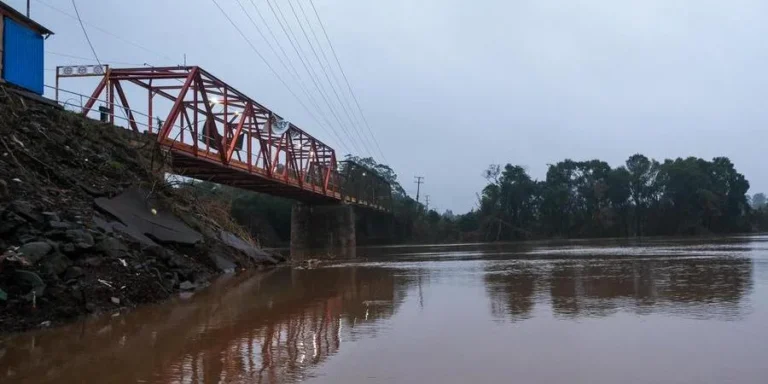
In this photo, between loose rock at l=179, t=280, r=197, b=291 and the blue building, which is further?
the blue building

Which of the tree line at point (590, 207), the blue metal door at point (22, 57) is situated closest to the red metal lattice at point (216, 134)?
the blue metal door at point (22, 57)

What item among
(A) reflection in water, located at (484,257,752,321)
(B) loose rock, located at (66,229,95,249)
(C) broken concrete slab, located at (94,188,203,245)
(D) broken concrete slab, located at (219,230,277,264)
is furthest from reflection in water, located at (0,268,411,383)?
(D) broken concrete slab, located at (219,230,277,264)

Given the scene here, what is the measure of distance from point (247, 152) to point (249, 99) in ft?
11.1

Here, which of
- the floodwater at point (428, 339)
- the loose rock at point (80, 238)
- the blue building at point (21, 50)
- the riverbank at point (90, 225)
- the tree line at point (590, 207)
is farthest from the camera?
the tree line at point (590, 207)

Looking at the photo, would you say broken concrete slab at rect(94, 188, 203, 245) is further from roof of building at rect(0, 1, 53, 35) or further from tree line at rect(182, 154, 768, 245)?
tree line at rect(182, 154, 768, 245)

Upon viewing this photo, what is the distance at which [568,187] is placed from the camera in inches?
3509

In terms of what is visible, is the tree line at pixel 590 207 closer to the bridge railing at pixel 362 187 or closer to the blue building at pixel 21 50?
the bridge railing at pixel 362 187

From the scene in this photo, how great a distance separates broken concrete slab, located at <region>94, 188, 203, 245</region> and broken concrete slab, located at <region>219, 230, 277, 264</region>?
3.03m

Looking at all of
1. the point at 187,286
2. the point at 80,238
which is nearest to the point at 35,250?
the point at 80,238

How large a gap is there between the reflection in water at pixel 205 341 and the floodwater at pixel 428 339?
3 cm

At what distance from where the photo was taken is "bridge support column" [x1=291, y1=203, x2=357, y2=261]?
62344mm

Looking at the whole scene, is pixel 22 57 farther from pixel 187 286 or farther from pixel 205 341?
pixel 205 341

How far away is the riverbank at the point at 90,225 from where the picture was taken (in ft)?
31.8

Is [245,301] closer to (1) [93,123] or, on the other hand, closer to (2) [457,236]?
(1) [93,123]
